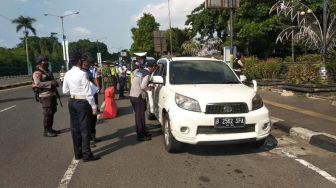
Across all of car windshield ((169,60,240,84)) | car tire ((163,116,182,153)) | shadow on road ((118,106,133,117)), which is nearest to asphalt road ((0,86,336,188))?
car tire ((163,116,182,153))

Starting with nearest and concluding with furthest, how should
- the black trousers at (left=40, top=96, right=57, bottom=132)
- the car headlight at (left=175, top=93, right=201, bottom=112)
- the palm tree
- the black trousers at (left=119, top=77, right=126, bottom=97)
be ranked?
the car headlight at (left=175, top=93, right=201, bottom=112), the black trousers at (left=40, top=96, right=57, bottom=132), the black trousers at (left=119, top=77, right=126, bottom=97), the palm tree

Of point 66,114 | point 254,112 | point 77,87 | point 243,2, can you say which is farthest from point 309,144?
point 243,2

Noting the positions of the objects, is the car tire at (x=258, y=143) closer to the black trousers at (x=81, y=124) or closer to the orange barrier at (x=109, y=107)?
the black trousers at (x=81, y=124)

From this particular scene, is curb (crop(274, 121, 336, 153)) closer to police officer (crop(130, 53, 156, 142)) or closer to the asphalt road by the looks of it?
the asphalt road

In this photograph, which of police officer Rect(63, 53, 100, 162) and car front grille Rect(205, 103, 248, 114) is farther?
police officer Rect(63, 53, 100, 162)

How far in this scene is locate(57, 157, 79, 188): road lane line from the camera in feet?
17.3

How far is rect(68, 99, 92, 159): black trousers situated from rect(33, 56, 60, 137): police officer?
2.45m

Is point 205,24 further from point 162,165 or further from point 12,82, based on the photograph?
point 162,165

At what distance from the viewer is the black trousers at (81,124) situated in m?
6.35

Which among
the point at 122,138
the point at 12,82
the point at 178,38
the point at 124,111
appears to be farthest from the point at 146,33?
the point at 122,138

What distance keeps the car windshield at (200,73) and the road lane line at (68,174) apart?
2436 mm

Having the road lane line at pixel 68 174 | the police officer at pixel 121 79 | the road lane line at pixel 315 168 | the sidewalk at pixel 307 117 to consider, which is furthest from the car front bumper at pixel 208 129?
the police officer at pixel 121 79

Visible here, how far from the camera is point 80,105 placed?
6.32 meters

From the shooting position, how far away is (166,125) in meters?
6.97
